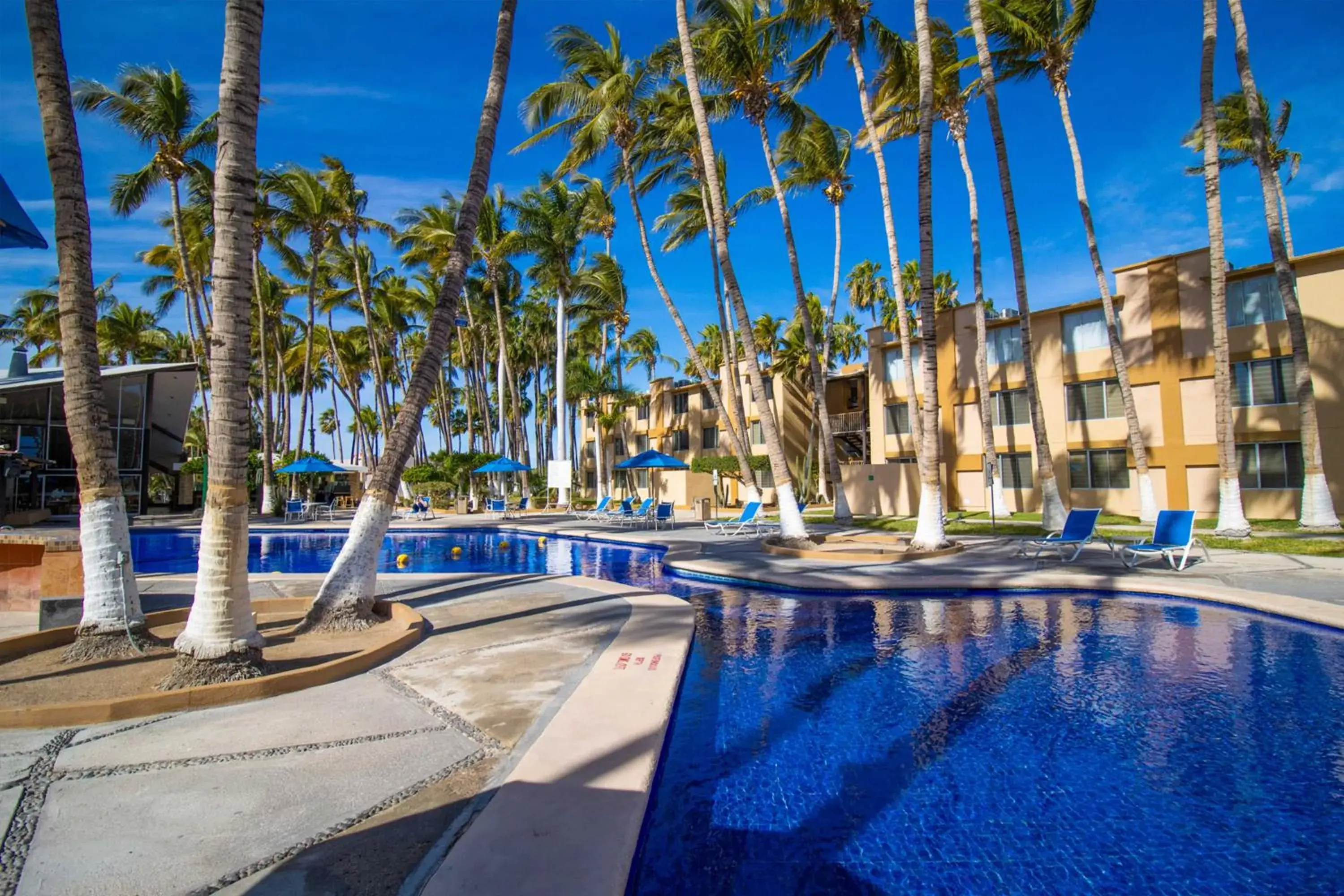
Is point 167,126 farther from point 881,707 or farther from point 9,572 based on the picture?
point 881,707

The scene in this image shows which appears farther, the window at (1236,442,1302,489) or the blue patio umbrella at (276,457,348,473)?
the blue patio umbrella at (276,457,348,473)

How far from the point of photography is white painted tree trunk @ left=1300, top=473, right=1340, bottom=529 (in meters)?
16.2

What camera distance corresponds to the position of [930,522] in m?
14.3

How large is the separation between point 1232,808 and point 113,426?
3727cm

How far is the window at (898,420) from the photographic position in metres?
30.6

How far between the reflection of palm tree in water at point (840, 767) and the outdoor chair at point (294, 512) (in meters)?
25.0

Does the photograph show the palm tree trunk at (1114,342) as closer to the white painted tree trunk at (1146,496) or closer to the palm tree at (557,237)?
the white painted tree trunk at (1146,496)

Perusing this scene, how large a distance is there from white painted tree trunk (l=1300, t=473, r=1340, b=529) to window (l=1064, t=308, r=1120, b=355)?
921 cm

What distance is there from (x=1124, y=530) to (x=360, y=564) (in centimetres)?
1842

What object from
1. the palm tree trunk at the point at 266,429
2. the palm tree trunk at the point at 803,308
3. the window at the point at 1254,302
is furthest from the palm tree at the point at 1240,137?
the palm tree trunk at the point at 266,429

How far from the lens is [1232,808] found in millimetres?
3984

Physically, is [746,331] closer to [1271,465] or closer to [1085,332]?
[1085,332]

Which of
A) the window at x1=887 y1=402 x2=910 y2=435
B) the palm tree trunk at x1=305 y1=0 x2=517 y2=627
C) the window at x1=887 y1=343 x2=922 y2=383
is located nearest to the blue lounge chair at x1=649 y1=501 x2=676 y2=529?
the window at x1=887 y1=402 x2=910 y2=435

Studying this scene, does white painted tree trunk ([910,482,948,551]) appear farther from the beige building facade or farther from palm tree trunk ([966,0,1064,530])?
the beige building facade
